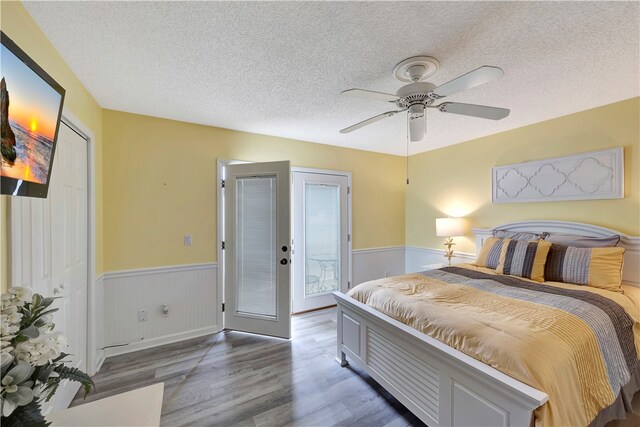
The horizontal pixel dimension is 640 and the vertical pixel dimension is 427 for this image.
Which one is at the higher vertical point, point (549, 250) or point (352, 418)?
point (549, 250)

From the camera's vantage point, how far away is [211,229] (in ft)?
10.3

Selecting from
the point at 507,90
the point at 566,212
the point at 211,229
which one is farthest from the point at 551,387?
the point at 211,229

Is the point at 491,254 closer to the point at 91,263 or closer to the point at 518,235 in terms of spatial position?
the point at 518,235

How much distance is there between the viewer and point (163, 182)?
Answer: 288 centimetres

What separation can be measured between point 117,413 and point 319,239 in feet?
10.2

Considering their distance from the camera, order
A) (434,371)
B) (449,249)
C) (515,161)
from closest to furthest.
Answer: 1. (434,371)
2. (515,161)
3. (449,249)

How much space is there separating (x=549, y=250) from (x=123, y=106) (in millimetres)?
4381

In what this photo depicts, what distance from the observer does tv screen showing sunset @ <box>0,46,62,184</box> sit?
1.04 meters

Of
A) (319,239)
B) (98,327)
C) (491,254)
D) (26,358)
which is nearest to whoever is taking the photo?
(26,358)

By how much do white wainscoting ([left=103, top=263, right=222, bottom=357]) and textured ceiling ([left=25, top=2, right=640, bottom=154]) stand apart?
5.67ft

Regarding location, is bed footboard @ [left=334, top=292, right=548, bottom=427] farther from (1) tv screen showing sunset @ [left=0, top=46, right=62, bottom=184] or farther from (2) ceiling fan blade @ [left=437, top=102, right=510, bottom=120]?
(1) tv screen showing sunset @ [left=0, top=46, right=62, bottom=184]

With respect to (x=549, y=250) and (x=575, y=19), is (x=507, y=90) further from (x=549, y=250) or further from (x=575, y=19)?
(x=549, y=250)

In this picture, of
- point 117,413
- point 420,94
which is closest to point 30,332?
point 117,413

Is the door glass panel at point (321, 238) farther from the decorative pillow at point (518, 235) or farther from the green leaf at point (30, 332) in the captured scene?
the green leaf at point (30, 332)
